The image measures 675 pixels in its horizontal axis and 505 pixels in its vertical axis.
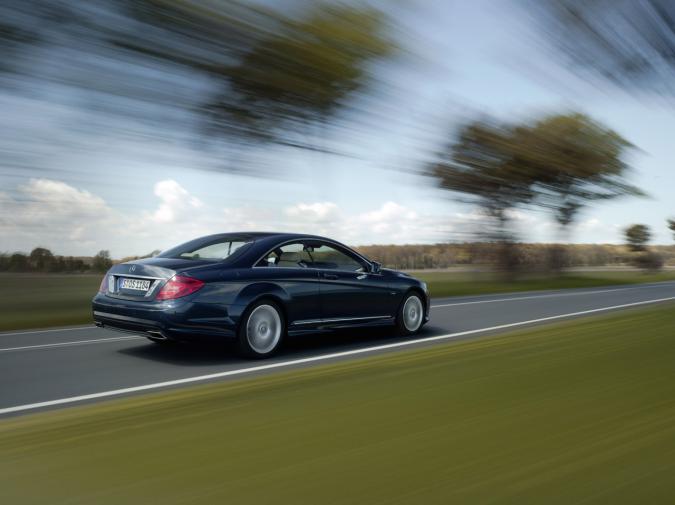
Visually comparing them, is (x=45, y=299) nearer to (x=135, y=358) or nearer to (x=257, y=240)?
(x=135, y=358)

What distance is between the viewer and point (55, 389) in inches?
243

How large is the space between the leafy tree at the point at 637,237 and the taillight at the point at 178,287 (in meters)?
40.5

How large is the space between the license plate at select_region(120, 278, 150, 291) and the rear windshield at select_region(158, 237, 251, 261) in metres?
0.58

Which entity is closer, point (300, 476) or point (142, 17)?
point (300, 476)

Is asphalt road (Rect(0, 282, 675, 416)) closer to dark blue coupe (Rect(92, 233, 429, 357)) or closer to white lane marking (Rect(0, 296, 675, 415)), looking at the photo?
white lane marking (Rect(0, 296, 675, 415))

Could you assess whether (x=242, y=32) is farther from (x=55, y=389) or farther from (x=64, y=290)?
(x=55, y=389)

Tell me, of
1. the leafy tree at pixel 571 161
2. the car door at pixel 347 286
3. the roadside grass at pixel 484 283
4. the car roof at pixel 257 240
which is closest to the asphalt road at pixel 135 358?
the car door at pixel 347 286

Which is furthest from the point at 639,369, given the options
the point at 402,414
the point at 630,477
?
the point at 630,477

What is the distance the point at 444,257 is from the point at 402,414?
21.5 metres

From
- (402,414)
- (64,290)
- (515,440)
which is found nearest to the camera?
(515,440)

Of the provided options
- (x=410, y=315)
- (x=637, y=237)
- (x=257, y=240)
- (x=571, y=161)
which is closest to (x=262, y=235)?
(x=257, y=240)

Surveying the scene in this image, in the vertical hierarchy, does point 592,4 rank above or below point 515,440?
above

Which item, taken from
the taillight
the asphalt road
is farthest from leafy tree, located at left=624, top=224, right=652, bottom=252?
the taillight

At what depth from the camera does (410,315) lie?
9867 millimetres
